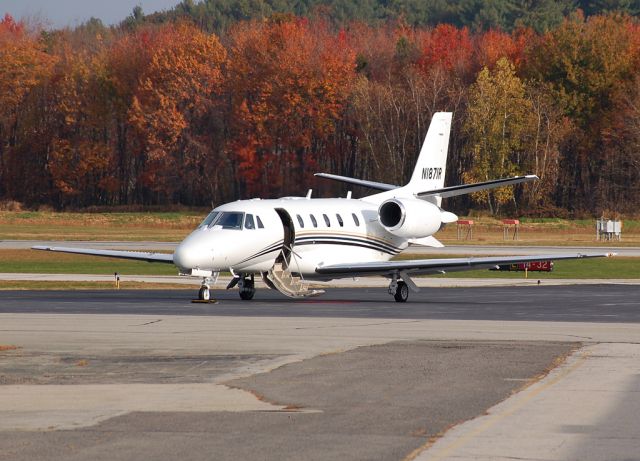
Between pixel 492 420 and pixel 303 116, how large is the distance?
90719 mm

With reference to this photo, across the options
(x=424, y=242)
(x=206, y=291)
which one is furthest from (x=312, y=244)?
(x=424, y=242)

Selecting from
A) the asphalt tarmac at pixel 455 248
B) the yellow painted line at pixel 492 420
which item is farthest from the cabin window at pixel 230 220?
the asphalt tarmac at pixel 455 248

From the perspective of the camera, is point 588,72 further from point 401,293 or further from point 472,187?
point 401,293

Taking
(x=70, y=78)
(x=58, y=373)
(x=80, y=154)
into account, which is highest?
(x=70, y=78)

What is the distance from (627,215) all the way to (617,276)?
48205mm

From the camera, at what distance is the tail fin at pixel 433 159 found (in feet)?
134

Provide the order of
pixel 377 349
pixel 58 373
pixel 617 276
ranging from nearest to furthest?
pixel 58 373 → pixel 377 349 → pixel 617 276

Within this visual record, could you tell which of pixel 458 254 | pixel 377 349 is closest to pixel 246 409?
pixel 377 349

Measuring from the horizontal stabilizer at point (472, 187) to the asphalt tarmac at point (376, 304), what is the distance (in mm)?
3025

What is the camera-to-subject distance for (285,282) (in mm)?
33469

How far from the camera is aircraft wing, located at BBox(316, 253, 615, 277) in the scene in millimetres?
32969

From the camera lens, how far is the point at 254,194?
107m

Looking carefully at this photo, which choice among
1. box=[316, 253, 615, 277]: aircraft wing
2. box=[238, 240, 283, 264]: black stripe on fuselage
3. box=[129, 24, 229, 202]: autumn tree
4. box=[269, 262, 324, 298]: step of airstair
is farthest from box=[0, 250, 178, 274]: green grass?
box=[129, 24, 229, 202]: autumn tree

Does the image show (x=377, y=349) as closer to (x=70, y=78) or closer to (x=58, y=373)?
(x=58, y=373)
